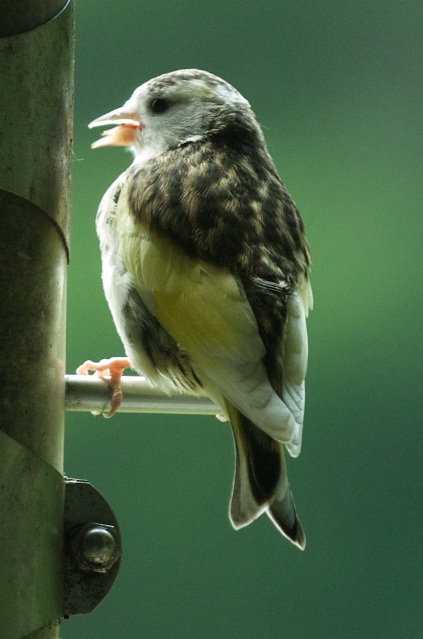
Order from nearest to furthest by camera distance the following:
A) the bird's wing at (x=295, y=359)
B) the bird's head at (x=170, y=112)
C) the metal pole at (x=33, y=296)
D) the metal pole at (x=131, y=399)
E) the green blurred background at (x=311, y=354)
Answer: the metal pole at (x=33, y=296) → the metal pole at (x=131, y=399) → the bird's wing at (x=295, y=359) → the bird's head at (x=170, y=112) → the green blurred background at (x=311, y=354)

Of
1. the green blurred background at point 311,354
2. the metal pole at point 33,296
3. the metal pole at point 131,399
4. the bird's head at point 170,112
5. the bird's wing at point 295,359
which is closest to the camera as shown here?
the metal pole at point 33,296

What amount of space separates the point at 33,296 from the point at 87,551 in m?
0.29

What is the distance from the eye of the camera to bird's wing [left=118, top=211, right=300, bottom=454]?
148cm

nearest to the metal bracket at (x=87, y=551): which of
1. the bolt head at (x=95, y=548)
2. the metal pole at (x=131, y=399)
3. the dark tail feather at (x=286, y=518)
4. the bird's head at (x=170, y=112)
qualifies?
the bolt head at (x=95, y=548)

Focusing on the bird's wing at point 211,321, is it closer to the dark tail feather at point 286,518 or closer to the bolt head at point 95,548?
the dark tail feather at point 286,518

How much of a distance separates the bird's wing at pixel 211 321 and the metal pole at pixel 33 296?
246 millimetres

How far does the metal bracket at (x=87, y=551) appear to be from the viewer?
1.24 m

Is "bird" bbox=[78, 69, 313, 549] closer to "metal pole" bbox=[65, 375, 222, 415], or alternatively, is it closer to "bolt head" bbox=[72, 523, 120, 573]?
"metal pole" bbox=[65, 375, 222, 415]

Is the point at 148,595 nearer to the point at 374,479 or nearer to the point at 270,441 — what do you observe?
the point at 374,479

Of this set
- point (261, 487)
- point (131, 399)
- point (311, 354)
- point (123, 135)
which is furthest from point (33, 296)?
point (311, 354)

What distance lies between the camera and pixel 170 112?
1.99 meters

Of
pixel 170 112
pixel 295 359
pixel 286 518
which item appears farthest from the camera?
pixel 170 112

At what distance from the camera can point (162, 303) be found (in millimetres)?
1616

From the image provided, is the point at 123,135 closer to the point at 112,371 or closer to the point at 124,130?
the point at 124,130
